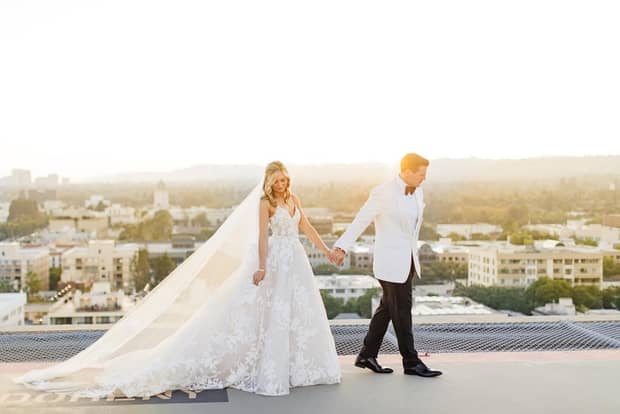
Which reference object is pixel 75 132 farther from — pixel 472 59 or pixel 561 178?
pixel 561 178

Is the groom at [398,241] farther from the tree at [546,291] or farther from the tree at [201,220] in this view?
the tree at [201,220]

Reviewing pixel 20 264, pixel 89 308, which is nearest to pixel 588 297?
pixel 89 308

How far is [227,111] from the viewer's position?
47.1ft

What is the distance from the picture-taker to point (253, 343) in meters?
3.71

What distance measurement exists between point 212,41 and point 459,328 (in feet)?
25.4

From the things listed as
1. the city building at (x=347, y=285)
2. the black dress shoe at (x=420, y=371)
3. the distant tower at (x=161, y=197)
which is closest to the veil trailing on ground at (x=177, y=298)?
the black dress shoe at (x=420, y=371)

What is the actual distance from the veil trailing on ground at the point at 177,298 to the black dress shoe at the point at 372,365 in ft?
2.80

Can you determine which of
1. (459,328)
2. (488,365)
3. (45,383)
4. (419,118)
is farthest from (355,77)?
(45,383)

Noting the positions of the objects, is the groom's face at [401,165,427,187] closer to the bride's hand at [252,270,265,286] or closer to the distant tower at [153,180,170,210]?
the bride's hand at [252,270,265,286]

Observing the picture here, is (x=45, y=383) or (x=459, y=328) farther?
(x=459, y=328)

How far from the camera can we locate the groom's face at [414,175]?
3.87 m

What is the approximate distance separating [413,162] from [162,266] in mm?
10560

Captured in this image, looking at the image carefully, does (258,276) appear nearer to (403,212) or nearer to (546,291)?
(403,212)

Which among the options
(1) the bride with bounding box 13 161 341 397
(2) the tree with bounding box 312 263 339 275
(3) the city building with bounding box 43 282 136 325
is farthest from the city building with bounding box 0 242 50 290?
(1) the bride with bounding box 13 161 341 397
